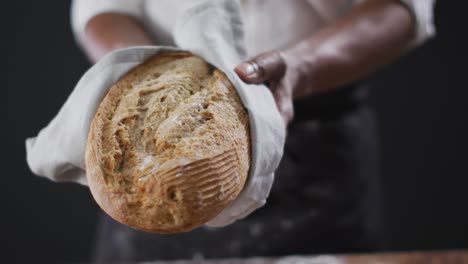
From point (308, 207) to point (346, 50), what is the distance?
1.05 ft

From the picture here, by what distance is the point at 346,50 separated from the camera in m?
0.86

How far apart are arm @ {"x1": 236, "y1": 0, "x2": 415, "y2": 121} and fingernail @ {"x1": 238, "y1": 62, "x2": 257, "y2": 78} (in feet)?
0.25

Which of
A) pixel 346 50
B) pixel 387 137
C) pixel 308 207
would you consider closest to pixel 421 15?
pixel 346 50

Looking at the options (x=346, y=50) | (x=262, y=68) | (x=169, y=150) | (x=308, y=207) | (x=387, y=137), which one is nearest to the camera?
(x=169, y=150)

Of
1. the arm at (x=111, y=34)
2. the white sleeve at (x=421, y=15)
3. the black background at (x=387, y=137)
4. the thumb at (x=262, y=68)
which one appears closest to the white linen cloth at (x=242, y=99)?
the thumb at (x=262, y=68)

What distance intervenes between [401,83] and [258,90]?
114 centimetres

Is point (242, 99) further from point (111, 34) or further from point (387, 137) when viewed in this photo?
point (387, 137)

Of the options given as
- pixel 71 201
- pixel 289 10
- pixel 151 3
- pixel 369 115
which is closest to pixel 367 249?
pixel 369 115

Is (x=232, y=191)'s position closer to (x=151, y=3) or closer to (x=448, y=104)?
(x=151, y=3)

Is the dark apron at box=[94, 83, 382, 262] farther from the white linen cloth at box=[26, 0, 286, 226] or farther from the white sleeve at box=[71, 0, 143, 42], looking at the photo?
the white linen cloth at box=[26, 0, 286, 226]

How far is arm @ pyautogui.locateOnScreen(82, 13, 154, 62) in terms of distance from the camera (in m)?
0.85

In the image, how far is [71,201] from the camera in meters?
1.65

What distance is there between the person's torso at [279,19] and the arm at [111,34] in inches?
2.0

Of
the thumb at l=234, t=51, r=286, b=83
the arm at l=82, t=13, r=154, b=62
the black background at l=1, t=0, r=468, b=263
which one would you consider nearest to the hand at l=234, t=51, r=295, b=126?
the thumb at l=234, t=51, r=286, b=83
